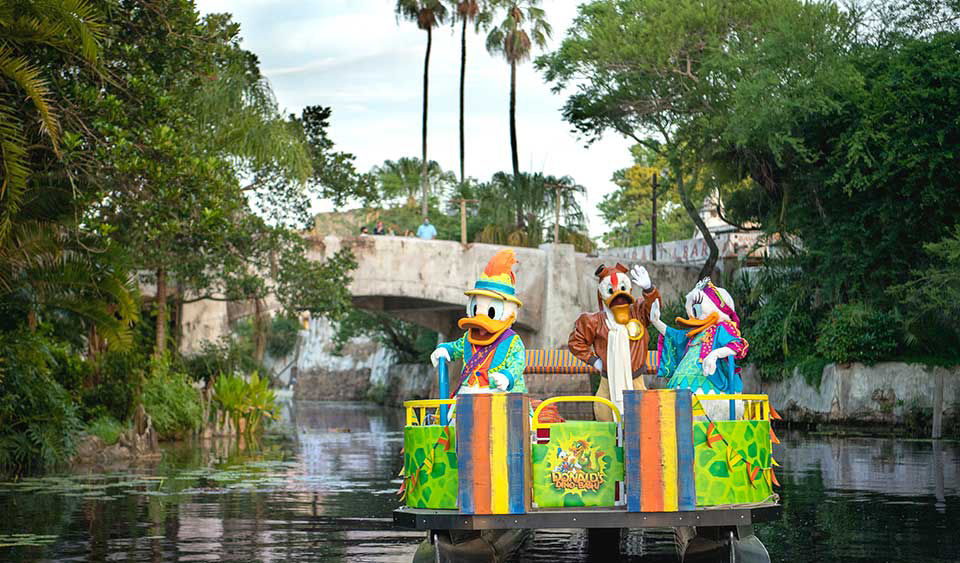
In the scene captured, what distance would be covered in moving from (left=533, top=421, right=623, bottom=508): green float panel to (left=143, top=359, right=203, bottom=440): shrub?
53.3ft

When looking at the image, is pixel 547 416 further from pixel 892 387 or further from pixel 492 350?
pixel 892 387

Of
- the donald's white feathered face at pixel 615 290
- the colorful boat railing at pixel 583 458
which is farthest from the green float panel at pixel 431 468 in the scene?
the donald's white feathered face at pixel 615 290

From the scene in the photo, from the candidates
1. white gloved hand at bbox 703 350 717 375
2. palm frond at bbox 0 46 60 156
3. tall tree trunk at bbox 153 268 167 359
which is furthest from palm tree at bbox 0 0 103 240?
tall tree trunk at bbox 153 268 167 359

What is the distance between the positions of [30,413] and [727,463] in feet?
41.4

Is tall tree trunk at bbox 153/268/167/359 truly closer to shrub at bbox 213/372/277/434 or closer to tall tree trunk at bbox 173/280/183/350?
shrub at bbox 213/372/277/434

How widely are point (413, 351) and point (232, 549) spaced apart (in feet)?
146

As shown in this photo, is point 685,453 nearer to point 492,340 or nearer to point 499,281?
point 492,340

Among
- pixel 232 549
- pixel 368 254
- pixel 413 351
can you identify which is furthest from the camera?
pixel 413 351

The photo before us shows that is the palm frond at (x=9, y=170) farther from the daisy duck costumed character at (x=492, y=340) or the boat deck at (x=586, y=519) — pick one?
the boat deck at (x=586, y=519)

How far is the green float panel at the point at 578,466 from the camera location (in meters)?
7.36

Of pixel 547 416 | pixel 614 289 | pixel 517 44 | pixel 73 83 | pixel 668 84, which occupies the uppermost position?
pixel 517 44

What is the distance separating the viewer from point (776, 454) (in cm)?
2042

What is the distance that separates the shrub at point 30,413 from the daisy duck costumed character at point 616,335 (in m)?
10.1

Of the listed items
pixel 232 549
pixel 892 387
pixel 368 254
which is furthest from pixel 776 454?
pixel 368 254
